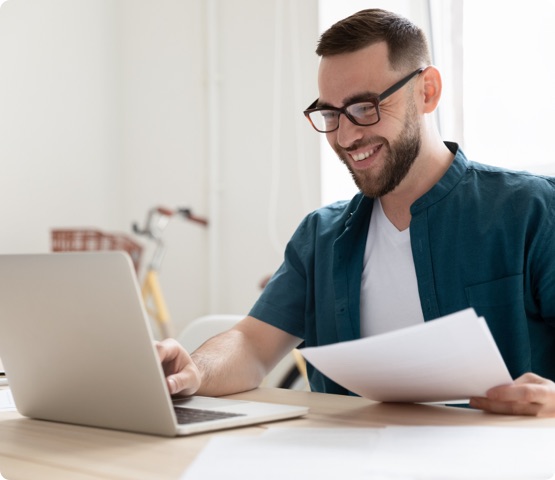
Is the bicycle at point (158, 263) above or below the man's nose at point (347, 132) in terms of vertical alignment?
below

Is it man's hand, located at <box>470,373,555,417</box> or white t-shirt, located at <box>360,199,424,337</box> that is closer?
man's hand, located at <box>470,373,555,417</box>

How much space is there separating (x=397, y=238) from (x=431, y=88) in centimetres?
32

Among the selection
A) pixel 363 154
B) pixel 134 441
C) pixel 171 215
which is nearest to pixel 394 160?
pixel 363 154

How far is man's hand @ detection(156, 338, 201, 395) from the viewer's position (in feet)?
3.75

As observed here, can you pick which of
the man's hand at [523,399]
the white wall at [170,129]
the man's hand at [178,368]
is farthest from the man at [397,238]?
the white wall at [170,129]

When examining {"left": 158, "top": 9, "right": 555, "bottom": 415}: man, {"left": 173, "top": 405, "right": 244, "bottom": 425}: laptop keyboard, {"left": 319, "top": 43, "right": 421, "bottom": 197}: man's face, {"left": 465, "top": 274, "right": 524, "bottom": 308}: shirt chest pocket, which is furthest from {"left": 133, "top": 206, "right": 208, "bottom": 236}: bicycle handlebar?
{"left": 173, "top": 405, "right": 244, "bottom": 425}: laptop keyboard

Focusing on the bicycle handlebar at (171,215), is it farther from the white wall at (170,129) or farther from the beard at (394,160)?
the beard at (394,160)

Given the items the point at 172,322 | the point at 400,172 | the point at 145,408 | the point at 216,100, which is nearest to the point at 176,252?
the point at 172,322

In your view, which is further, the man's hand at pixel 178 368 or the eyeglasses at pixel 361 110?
the eyeglasses at pixel 361 110

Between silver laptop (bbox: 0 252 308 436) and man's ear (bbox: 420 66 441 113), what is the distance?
804 mm

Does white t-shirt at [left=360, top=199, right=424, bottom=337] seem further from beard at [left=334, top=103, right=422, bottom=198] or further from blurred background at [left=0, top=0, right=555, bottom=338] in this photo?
blurred background at [left=0, top=0, right=555, bottom=338]

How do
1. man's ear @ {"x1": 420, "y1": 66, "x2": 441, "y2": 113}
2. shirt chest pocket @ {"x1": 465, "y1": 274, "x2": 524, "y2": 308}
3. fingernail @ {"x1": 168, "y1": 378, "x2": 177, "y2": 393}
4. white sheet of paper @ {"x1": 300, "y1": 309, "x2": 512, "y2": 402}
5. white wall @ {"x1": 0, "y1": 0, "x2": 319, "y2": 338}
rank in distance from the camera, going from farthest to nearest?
white wall @ {"x1": 0, "y1": 0, "x2": 319, "y2": 338} → man's ear @ {"x1": 420, "y1": 66, "x2": 441, "y2": 113} → shirt chest pocket @ {"x1": 465, "y1": 274, "x2": 524, "y2": 308} → fingernail @ {"x1": 168, "y1": 378, "x2": 177, "y2": 393} → white sheet of paper @ {"x1": 300, "y1": 309, "x2": 512, "y2": 402}

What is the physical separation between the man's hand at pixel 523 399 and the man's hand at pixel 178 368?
0.41m

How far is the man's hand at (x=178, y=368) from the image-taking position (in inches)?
45.0
